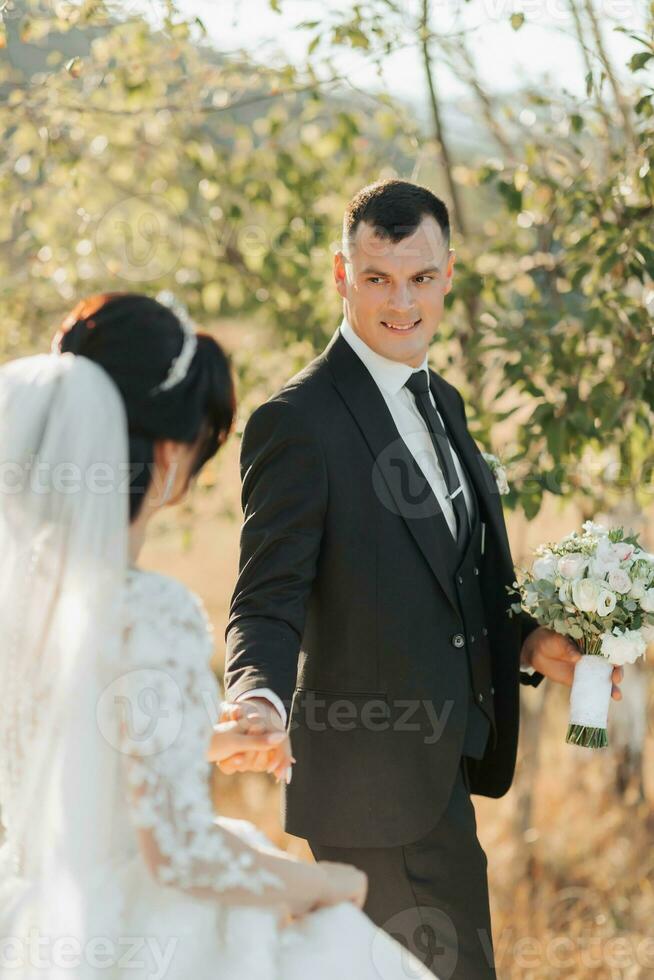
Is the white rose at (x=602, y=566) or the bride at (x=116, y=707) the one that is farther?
the white rose at (x=602, y=566)

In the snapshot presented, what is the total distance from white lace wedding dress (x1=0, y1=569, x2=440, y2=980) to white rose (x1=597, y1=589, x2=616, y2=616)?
1.07 meters

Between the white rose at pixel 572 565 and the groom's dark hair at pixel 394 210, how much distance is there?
2.73 feet

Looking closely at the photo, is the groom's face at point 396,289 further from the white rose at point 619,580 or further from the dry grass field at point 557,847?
the dry grass field at point 557,847

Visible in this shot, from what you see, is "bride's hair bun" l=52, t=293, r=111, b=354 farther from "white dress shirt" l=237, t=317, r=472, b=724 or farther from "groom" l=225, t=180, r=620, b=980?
"white dress shirt" l=237, t=317, r=472, b=724

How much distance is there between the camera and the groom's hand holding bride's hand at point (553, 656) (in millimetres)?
2869

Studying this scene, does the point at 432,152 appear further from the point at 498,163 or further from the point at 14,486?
the point at 14,486

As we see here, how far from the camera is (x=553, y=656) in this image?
A: 9.61 ft

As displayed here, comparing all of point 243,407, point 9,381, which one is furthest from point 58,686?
point 243,407

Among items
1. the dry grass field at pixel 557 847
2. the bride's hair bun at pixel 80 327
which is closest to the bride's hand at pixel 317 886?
the bride's hair bun at pixel 80 327

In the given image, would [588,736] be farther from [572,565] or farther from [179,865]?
[179,865]

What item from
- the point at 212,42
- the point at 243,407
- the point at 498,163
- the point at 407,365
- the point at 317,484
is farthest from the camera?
the point at 243,407

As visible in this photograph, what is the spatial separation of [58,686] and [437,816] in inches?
45.2

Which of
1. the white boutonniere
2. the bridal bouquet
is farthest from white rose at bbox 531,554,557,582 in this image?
the white boutonniere

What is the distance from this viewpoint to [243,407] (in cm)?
489
